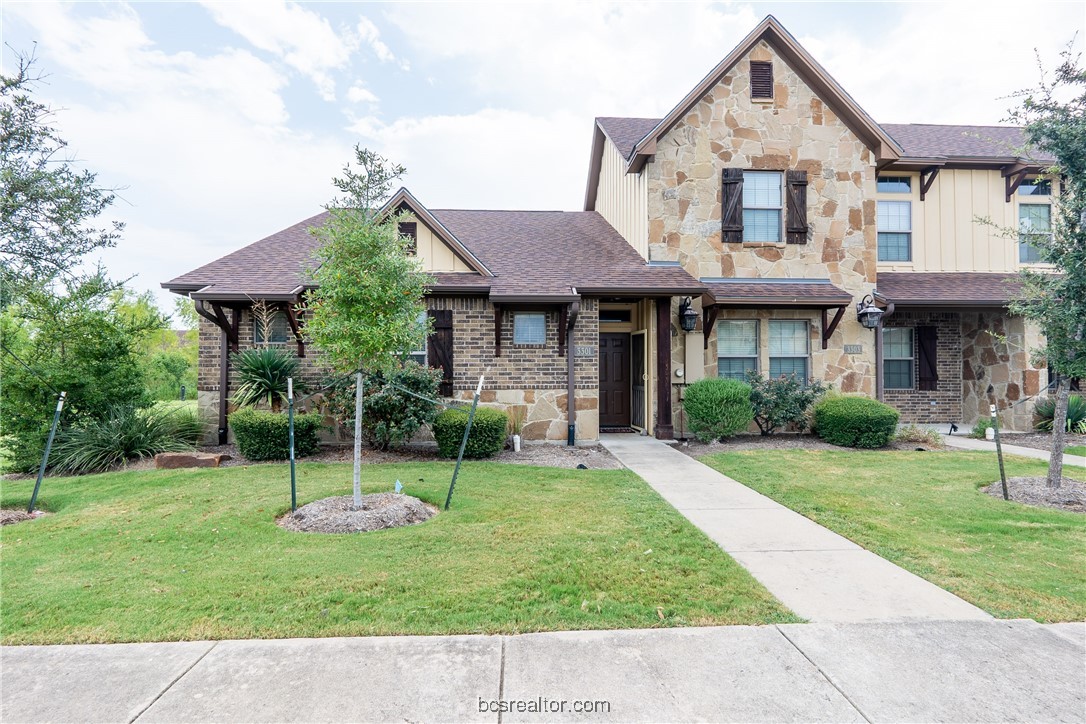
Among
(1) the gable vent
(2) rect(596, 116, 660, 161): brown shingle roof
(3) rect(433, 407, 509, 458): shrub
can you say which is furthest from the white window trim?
(3) rect(433, 407, 509, 458): shrub

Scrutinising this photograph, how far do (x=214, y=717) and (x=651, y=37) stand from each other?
1372cm

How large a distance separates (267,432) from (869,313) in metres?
11.8

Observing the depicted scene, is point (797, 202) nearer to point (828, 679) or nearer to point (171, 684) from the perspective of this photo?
point (828, 679)

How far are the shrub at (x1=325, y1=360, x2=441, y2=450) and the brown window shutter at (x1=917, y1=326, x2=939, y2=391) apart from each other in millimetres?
11690

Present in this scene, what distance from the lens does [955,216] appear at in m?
12.7

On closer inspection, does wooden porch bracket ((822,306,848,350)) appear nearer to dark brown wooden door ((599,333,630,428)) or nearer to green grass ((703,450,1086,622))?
green grass ((703,450,1086,622))

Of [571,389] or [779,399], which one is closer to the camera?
[571,389]

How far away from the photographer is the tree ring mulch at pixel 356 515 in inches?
201

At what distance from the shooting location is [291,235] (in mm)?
11953

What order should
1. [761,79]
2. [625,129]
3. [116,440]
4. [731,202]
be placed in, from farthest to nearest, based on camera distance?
[625,129] < [761,79] < [731,202] < [116,440]

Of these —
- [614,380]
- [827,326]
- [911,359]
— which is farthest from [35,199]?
[911,359]

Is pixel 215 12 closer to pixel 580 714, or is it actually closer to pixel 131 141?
pixel 131 141

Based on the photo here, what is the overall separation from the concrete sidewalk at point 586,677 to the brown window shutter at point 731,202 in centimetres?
940

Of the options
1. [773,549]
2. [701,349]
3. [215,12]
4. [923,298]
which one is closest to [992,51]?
[923,298]
